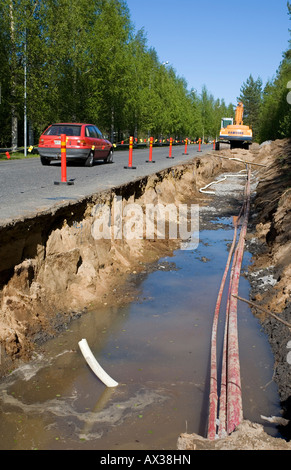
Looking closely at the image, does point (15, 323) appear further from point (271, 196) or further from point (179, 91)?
point (179, 91)

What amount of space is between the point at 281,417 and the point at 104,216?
5.28 m

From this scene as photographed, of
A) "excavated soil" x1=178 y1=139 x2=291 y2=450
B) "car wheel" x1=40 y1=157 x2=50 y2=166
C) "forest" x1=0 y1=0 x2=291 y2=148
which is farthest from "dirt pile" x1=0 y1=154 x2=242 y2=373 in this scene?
"forest" x1=0 y1=0 x2=291 y2=148

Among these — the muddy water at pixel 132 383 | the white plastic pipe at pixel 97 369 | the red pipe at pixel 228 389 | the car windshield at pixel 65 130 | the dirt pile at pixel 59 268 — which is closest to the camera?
the red pipe at pixel 228 389

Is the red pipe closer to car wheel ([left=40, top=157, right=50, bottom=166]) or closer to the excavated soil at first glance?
the excavated soil

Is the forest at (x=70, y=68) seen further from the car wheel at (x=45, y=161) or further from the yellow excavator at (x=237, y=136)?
the car wheel at (x=45, y=161)

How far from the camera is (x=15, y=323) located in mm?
5176

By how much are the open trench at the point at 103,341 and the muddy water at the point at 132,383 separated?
1 cm

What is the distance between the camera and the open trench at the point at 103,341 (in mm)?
4133

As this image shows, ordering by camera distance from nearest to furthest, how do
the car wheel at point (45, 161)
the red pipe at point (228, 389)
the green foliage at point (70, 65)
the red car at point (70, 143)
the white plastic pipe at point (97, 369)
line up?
the red pipe at point (228, 389), the white plastic pipe at point (97, 369), the red car at point (70, 143), the car wheel at point (45, 161), the green foliage at point (70, 65)

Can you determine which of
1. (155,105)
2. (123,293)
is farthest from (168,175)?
(155,105)

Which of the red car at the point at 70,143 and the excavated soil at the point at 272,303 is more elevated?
the red car at the point at 70,143

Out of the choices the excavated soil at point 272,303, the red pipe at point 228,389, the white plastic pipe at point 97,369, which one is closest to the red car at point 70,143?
the excavated soil at point 272,303

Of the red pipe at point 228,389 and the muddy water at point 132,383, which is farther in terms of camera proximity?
the muddy water at point 132,383
